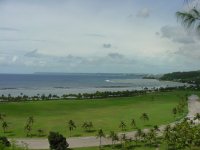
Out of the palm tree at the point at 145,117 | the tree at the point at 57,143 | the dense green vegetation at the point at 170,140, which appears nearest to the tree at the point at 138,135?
the dense green vegetation at the point at 170,140

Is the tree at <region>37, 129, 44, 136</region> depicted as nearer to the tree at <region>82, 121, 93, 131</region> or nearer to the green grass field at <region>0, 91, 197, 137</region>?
the green grass field at <region>0, 91, 197, 137</region>

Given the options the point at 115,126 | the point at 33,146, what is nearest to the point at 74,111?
the point at 115,126

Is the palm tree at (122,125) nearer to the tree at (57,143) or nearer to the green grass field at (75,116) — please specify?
the green grass field at (75,116)

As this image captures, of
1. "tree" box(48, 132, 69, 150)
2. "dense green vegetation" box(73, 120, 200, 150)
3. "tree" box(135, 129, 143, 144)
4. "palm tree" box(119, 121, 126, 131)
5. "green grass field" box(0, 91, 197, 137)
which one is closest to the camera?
"dense green vegetation" box(73, 120, 200, 150)

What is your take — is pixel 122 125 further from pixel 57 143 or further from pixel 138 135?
pixel 57 143

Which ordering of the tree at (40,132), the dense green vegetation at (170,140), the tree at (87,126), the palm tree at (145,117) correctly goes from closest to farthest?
the dense green vegetation at (170,140) < the tree at (40,132) < the tree at (87,126) < the palm tree at (145,117)

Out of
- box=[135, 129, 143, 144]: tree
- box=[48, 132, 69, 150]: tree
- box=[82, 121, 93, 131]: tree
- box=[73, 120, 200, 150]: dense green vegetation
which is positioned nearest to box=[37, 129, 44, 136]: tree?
box=[82, 121, 93, 131]: tree

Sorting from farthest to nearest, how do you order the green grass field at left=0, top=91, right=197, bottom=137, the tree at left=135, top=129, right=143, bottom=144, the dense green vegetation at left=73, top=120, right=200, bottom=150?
the green grass field at left=0, top=91, right=197, bottom=137
the tree at left=135, top=129, right=143, bottom=144
the dense green vegetation at left=73, top=120, right=200, bottom=150

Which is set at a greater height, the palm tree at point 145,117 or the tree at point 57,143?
the palm tree at point 145,117

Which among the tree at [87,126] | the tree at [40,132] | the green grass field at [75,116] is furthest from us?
the green grass field at [75,116]

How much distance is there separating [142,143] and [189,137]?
66.4 ft

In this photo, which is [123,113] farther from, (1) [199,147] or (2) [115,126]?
(1) [199,147]

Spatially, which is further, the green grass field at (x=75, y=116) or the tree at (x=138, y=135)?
the green grass field at (x=75, y=116)

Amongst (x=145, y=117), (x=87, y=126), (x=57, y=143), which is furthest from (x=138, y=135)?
(x=145, y=117)
